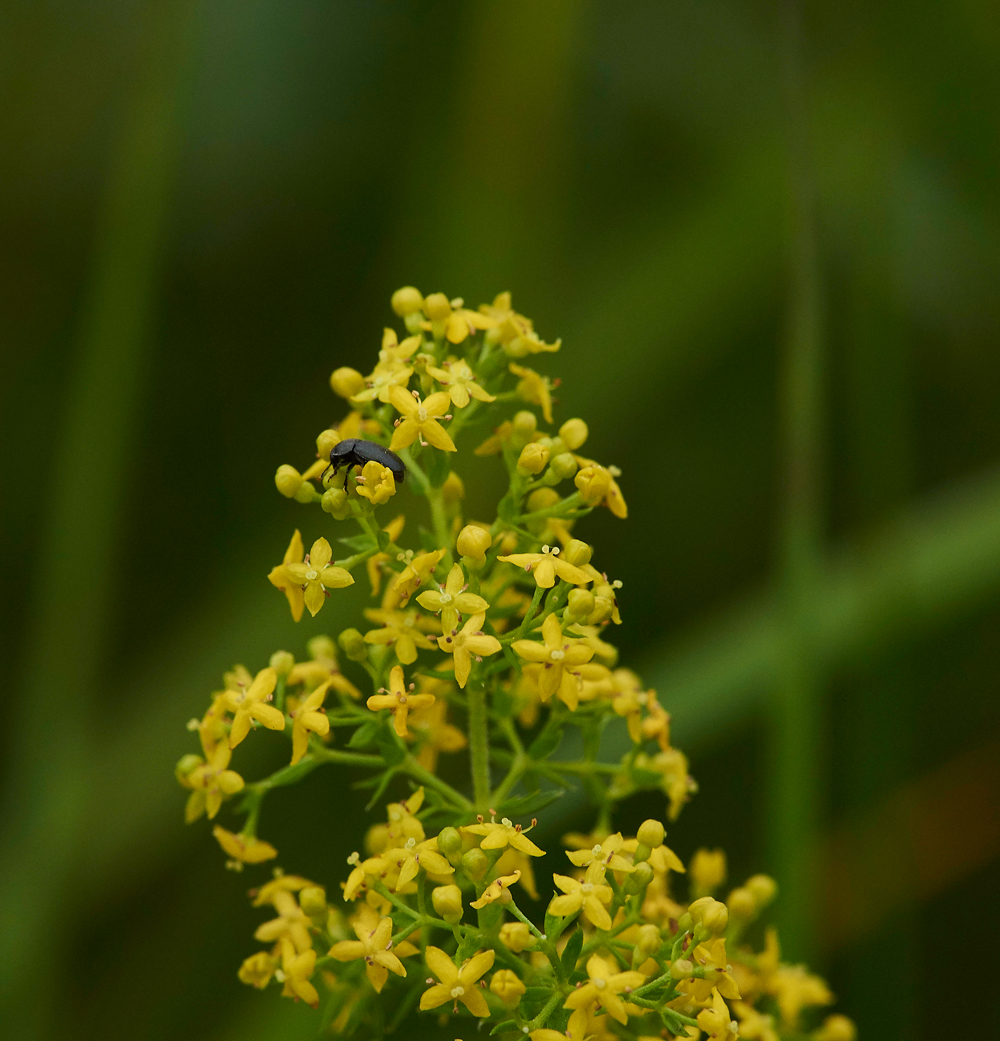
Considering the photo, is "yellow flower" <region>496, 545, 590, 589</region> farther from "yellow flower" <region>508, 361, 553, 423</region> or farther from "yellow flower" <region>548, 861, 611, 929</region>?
"yellow flower" <region>548, 861, 611, 929</region>

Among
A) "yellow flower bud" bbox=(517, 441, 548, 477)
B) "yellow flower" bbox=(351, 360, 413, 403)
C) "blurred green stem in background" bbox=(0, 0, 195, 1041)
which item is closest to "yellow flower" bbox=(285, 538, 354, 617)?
"yellow flower" bbox=(351, 360, 413, 403)

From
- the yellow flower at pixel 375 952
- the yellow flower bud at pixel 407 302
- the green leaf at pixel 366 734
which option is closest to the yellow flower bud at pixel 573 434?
the yellow flower bud at pixel 407 302

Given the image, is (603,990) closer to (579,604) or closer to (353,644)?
(579,604)

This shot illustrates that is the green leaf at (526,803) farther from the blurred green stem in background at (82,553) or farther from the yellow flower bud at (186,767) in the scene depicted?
the blurred green stem in background at (82,553)

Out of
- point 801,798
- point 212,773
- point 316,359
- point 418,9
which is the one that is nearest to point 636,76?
point 418,9

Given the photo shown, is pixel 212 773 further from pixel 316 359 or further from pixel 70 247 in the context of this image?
pixel 70 247

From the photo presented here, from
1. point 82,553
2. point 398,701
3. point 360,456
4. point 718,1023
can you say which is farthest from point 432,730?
point 82,553
